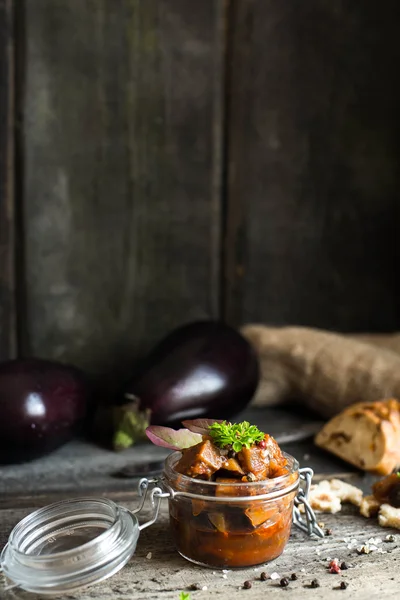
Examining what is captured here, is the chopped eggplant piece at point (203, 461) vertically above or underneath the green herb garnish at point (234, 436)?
underneath

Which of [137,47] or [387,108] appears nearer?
[137,47]

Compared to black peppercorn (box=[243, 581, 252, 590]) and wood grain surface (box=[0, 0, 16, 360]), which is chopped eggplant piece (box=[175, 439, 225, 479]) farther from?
wood grain surface (box=[0, 0, 16, 360])

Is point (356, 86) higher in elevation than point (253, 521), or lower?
higher

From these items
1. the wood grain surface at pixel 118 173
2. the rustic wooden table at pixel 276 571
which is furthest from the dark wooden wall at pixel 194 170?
the rustic wooden table at pixel 276 571

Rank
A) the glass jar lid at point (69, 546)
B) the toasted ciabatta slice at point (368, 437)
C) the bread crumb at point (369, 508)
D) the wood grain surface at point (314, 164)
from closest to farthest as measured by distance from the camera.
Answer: the glass jar lid at point (69, 546), the bread crumb at point (369, 508), the toasted ciabatta slice at point (368, 437), the wood grain surface at point (314, 164)

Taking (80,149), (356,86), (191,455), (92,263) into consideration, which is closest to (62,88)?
(80,149)

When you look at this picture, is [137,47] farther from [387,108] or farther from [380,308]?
[380,308]

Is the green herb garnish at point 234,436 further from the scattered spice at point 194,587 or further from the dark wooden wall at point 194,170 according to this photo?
the dark wooden wall at point 194,170
